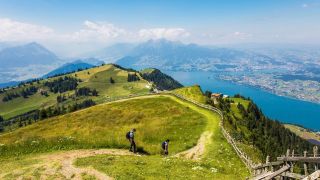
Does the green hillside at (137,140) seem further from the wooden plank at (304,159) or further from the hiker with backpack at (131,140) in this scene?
the wooden plank at (304,159)

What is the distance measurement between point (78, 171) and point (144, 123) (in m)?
43.1

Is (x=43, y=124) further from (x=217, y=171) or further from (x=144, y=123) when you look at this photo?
(x=217, y=171)

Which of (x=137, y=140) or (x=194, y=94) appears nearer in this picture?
(x=137, y=140)

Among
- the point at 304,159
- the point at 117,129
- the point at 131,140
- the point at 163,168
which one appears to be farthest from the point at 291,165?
the point at 117,129

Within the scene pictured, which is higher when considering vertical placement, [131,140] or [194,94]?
[131,140]

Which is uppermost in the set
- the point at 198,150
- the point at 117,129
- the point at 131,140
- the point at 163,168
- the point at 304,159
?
the point at 304,159

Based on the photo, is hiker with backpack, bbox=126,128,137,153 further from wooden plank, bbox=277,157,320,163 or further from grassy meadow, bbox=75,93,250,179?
wooden plank, bbox=277,157,320,163

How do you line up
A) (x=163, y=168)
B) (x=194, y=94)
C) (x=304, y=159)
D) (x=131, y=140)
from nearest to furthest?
(x=304, y=159), (x=163, y=168), (x=131, y=140), (x=194, y=94)

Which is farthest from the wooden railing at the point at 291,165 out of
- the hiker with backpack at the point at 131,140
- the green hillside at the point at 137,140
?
the hiker with backpack at the point at 131,140

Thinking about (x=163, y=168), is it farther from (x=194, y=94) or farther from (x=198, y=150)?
(x=194, y=94)

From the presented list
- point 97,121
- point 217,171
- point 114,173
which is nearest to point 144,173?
point 114,173

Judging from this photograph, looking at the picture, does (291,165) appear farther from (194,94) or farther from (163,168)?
(194,94)

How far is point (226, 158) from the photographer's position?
5059 cm

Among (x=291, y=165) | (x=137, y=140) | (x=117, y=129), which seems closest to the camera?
(x=291, y=165)
